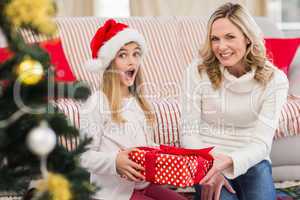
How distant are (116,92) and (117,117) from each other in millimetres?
89

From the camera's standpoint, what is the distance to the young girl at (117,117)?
1860mm

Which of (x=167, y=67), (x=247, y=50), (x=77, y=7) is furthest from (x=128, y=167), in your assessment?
(x=77, y=7)

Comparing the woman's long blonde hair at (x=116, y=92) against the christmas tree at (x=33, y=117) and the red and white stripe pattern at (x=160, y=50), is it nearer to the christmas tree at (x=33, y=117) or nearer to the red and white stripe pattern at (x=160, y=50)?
the red and white stripe pattern at (x=160, y=50)

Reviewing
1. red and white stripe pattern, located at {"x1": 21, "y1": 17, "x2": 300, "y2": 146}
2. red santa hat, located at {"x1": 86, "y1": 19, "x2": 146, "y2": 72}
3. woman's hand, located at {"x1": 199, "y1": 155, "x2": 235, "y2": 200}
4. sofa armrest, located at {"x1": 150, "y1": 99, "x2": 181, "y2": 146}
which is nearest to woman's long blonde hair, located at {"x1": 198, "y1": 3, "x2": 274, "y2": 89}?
red santa hat, located at {"x1": 86, "y1": 19, "x2": 146, "y2": 72}

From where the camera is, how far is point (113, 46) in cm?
196

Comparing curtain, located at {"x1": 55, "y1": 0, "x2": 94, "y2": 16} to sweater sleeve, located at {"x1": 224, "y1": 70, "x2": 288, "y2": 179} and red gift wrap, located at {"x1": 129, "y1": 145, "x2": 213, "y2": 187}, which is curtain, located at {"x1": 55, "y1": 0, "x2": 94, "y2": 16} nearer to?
sweater sleeve, located at {"x1": 224, "y1": 70, "x2": 288, "y2": 179}

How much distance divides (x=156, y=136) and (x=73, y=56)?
0.85 metres

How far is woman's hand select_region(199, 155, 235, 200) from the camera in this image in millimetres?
1780

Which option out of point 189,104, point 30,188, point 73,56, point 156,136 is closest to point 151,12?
point 73,56

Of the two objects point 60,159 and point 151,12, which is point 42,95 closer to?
point 60,159

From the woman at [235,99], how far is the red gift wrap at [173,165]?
0.18 metres

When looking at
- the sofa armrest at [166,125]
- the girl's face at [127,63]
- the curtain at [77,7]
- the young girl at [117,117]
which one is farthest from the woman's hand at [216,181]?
the curtain at [77,7]

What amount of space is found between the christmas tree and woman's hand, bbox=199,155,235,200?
784 millimetres

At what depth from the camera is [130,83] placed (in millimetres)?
1966
